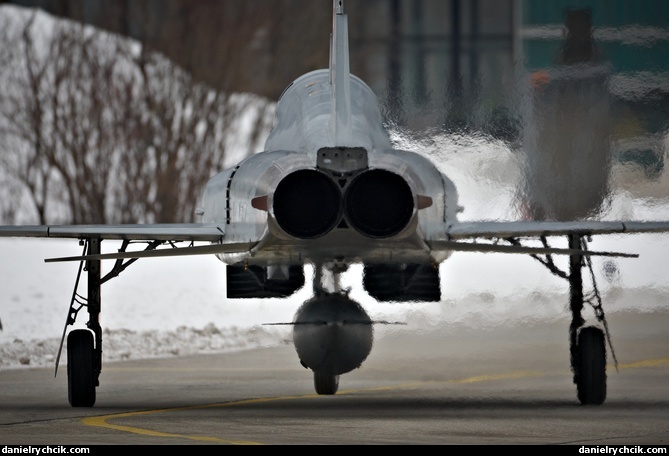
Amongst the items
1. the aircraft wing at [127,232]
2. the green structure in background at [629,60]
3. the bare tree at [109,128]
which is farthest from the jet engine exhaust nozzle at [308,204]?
the bare tree at [109,128]

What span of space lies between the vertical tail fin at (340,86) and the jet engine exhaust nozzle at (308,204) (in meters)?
0.78

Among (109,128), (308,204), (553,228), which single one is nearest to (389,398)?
(553,228)

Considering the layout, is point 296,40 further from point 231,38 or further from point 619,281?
point 619,281

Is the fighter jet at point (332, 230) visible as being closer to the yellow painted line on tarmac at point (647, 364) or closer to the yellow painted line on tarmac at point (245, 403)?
the yellow painted line on tarmac at point (245, 403)

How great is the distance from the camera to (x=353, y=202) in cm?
1364

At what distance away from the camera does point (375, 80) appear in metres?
22.7

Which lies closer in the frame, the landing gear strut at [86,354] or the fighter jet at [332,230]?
the fighter jet at [332,230]

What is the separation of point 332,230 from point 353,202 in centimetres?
39

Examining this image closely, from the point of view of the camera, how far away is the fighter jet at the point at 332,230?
538 inches

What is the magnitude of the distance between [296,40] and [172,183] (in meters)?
4.91

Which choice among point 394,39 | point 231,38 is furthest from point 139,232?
point 231,38

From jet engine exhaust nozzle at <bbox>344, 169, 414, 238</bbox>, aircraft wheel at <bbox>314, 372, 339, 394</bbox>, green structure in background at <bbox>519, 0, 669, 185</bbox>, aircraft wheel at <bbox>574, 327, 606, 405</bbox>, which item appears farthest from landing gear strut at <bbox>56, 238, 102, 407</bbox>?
green structure in background at <bbox>519, 0, 669, 185</bbox>

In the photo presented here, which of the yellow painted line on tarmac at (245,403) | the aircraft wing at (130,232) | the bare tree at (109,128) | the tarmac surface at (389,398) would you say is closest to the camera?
the yellow painted line on tarmac at (245,403)

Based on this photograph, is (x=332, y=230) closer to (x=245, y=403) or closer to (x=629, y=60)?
(x=245, y=403)
